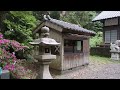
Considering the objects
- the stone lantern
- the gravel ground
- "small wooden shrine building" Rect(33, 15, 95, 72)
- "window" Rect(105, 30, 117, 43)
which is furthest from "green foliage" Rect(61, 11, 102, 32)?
the stone lantern

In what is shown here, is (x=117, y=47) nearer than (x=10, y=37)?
No

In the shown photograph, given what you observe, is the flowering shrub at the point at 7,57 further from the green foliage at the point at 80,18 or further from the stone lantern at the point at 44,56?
the green foliage at the point at 80,18

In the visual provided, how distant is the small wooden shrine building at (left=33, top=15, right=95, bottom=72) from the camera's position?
290 inches

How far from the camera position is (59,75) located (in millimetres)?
7117

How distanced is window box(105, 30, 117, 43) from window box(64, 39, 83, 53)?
656cm

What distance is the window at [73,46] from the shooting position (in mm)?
8197

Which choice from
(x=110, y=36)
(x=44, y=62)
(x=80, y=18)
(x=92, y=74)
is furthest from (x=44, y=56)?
(x=80, y=18)

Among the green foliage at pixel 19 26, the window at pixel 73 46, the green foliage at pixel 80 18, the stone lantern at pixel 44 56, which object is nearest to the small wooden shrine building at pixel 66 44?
the window at pixel 73 46

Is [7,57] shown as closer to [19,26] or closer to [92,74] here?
[19,26]

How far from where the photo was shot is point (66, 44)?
8250 mm

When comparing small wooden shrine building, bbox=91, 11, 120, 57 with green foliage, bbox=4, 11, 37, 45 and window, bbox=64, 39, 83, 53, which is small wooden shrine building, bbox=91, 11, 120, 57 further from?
green foliage, bbox=4, 11, 37, 45
